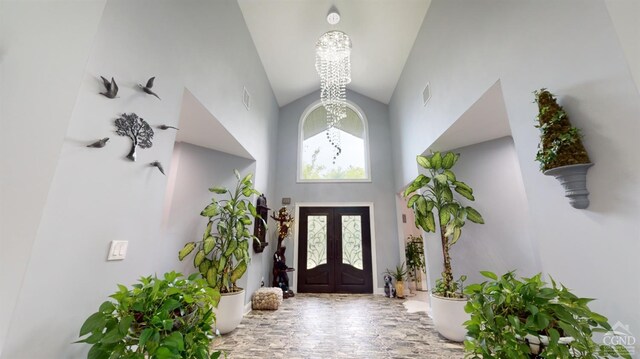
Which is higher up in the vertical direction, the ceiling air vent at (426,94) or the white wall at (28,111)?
the ceiling air vent at (426,94)

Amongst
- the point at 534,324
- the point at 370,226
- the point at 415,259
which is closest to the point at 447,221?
the point at 534,324

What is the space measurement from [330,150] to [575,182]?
4486 millimetres

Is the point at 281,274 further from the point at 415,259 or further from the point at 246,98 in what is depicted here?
the point at 246,98

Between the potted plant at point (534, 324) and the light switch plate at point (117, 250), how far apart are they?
207 cm

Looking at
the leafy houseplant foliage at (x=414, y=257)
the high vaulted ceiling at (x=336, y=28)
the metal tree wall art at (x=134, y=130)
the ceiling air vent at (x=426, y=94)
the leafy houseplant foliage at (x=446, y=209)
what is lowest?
the leafy houseplant foliage at (x=414, y=257)

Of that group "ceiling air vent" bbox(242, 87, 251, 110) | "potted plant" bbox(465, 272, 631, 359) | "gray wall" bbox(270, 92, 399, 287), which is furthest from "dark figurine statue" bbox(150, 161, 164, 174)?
"gray wall" bbox(270, 92, 399, 287)

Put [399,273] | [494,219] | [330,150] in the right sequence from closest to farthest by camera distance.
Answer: [494,219] < [399,273] < [330,150]

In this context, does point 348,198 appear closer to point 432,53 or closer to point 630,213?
point 432,53

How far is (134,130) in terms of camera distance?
1.51m

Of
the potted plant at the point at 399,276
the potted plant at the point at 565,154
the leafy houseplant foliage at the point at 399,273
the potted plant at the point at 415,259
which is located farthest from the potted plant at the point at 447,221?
the potted plant at the point at 415,259

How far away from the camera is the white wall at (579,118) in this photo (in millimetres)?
1122

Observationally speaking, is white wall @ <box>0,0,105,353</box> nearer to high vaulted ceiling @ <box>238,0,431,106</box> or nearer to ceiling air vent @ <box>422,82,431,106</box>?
high vaulted ceiling @ <box>238,0,431,106</box>

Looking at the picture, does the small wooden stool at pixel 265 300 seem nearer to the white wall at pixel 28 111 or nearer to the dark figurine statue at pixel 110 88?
the white wall at pixel 28 111

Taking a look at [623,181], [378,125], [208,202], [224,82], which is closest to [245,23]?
[224,82]
